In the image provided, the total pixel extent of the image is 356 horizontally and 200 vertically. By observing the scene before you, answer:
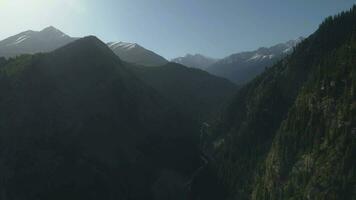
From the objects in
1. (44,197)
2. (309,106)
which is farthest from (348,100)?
(44,197)

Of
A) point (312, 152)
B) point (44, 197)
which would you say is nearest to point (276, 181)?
point (312, 152)

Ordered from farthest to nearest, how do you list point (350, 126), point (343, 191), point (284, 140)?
point (284, 140)
point (350, 126)
point (343, 191)

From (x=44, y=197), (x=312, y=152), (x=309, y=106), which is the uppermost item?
(x=309, y=106)

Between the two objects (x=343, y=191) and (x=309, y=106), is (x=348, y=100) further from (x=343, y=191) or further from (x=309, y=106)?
(x=343, y=191)

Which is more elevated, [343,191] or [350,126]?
[350,126]

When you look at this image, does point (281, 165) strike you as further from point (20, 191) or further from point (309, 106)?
point (20, 191)

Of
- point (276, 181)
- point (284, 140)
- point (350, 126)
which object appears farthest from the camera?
point (284, 140)

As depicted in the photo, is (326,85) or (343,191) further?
(326,85)

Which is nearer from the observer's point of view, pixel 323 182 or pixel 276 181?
pixel 323 182

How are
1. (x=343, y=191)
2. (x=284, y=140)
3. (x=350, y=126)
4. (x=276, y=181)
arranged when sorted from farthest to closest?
(x=284, y=140), (x=276, y=181), (x=350, y=126), (x=343, y=191)
